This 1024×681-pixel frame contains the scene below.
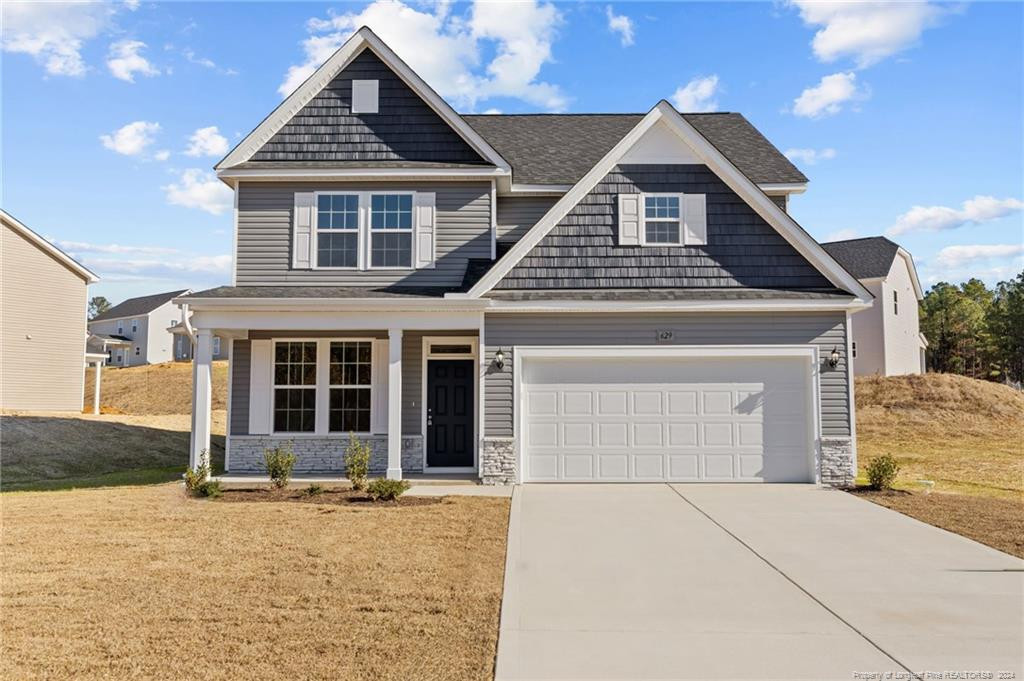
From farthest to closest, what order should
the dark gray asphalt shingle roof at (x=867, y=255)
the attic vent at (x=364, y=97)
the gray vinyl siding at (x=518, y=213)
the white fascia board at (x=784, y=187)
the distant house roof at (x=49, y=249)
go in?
1. the dark gray asphalt shingle roof at (x=867, y=255)
2. the distant house roof at (x=49, y=249)
3. the gray vinyl siding at (x=518, y=213)
4. the white fascia board at (x=784, y=187)
5. the attic vent at (x=364, y=97)

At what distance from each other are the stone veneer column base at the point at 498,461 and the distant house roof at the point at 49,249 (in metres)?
21.1

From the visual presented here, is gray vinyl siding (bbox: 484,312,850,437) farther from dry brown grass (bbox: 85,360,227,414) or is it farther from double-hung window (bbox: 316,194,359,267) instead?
dry brown grass (bbox: 85,360,227,414)

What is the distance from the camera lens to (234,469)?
14109 mm

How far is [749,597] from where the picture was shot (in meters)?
6.24

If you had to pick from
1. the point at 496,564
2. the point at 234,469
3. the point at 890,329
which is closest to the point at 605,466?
the point at 496,564

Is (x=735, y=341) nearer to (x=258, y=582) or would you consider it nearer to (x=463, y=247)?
(x=463, y=247)

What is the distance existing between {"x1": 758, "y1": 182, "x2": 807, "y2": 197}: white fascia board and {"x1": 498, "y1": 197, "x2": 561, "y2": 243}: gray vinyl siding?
4443mm

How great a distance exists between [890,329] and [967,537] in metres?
23.8

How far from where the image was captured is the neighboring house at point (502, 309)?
12.9m

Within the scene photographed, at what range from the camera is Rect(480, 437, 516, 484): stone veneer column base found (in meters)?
12.7

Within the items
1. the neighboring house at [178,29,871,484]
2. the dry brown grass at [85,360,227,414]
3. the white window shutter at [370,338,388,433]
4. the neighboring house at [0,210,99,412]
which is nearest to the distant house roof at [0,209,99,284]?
the neighboring house at [0,210,99,412]

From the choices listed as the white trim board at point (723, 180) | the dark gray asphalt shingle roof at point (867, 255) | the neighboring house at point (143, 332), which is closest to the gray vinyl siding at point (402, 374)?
the white trim board at point (723, 180)

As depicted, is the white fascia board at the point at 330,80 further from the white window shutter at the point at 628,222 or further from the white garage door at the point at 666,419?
the white garage door at the point at 666,419

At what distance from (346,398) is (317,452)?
1152mm
